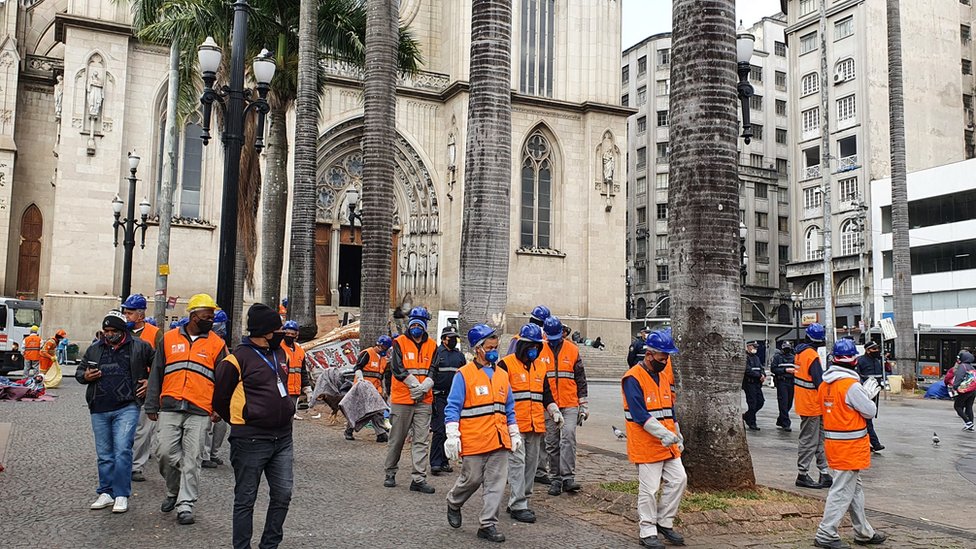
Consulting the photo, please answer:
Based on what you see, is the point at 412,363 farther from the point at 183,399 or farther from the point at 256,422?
the point at 256,422

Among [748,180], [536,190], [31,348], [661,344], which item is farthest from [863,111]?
[661,344]

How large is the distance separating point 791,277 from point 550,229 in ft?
86.0

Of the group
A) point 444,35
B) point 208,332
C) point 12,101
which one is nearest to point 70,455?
point 208,332

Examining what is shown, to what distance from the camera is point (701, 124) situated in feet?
26.8

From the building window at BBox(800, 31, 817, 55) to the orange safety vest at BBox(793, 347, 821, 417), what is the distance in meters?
52.6

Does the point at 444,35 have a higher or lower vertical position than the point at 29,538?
higher

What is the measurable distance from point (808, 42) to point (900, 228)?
114ft

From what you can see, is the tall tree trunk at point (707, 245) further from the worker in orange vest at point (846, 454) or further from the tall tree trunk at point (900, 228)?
the tall tree trunk at point (900, 228)

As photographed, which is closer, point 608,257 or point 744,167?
point 608,257

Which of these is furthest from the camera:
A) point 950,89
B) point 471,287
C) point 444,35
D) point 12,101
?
point 950,89

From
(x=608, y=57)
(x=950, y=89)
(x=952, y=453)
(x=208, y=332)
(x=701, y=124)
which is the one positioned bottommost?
(x=952, y=453)

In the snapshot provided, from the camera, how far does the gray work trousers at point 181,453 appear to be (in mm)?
6949

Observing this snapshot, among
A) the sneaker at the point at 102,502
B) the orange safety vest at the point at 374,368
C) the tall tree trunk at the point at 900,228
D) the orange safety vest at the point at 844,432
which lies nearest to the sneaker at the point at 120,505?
the sneaker at the point at 102,502

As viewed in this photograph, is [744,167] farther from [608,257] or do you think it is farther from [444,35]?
[444,35]
